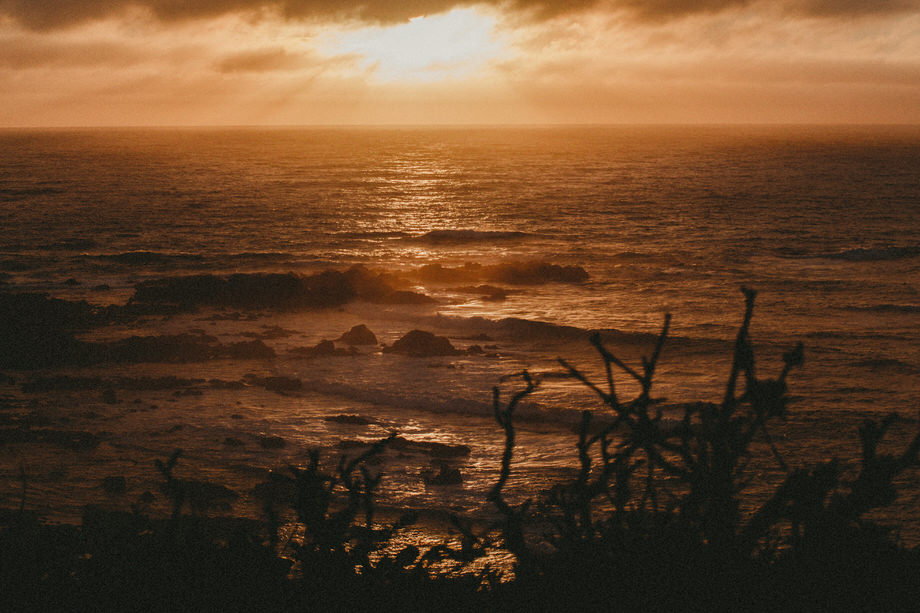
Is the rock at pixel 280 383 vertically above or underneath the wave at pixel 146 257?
underneath

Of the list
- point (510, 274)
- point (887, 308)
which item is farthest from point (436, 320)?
point (887, 308)

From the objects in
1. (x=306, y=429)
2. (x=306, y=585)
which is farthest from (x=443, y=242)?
(x=306, y=585)

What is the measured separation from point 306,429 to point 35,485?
4.78m

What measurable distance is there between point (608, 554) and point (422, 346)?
56.6 ft

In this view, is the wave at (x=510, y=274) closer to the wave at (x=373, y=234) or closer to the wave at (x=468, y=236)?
the wave at (x=468, y=236)

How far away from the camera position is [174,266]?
3634 cm

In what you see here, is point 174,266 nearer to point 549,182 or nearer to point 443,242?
point 443,242

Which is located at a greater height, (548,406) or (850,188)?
(850,188)

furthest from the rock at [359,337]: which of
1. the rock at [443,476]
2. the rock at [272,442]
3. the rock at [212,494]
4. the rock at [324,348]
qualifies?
the rock at [212,494]

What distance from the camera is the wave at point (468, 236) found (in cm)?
4591

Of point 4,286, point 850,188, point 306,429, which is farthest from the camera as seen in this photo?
point 850,188

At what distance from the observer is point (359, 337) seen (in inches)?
816

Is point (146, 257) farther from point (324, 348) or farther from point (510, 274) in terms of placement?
point (324, 348)

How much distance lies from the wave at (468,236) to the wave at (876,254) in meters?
18.2
